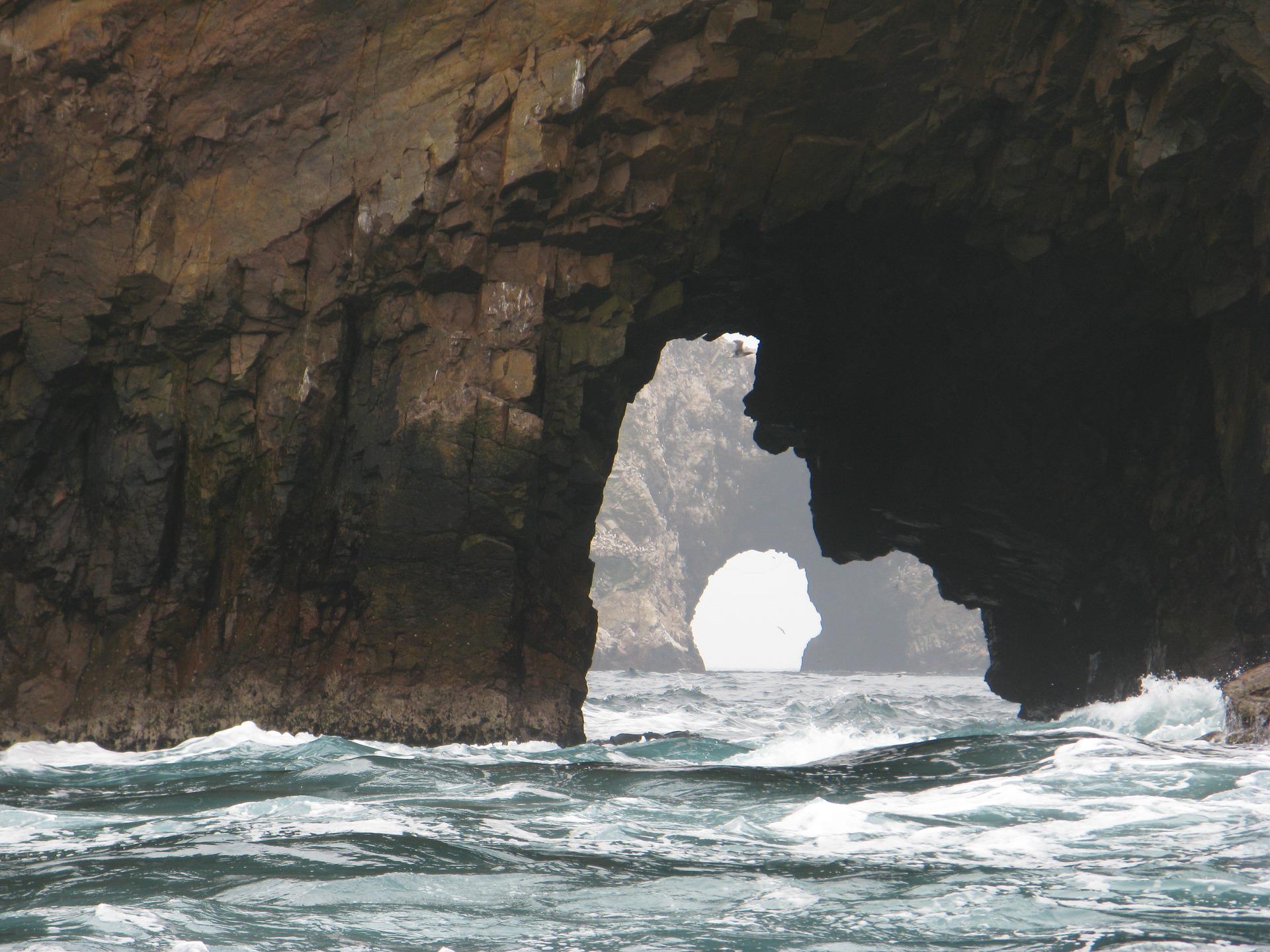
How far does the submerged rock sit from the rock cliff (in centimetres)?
7779

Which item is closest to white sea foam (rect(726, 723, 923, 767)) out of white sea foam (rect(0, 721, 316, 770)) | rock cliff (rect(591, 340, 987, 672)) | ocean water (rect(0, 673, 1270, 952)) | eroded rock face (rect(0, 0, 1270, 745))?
ocean water (rect(0, 673, 1270, 952))

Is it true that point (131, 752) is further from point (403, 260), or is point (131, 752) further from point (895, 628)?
point (895, 628)

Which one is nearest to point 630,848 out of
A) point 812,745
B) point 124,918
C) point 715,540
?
point 124,918

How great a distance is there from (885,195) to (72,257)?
8.32 meters

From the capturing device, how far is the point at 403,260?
11711mm

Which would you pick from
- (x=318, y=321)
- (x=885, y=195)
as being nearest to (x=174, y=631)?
(x=318, y=321)

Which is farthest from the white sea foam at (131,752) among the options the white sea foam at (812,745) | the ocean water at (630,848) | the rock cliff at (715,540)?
the rock cliff at (715,540)

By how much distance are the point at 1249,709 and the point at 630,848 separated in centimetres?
621

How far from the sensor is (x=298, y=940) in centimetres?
421

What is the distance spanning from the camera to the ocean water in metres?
4.38

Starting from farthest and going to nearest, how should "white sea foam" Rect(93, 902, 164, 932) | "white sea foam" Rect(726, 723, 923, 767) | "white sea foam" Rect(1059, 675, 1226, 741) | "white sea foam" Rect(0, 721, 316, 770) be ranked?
1. "white sea foam" Rect(1059, 675, 1226, 741)
2. "white sea foam" Rect(726, 723, 923, 767)
3. "white sea foam" Rect(0, 721, 316, 770)
4. "white sea foam" Rect(93, 902, 164, 932)

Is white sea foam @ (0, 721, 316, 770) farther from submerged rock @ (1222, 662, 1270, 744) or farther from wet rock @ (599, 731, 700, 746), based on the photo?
submerged rock @ (1222, 662, 1270, 744)

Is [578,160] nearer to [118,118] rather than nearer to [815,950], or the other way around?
[118,118]

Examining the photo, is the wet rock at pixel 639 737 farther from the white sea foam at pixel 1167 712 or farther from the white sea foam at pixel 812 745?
the white sea foam at pixel 1167 712
